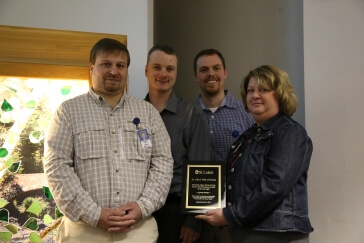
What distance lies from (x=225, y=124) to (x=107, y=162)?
90cm

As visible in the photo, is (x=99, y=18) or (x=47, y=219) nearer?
(x=47, y=219)

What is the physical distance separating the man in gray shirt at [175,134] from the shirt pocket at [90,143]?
0.47 metres

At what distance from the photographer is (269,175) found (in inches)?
70.2

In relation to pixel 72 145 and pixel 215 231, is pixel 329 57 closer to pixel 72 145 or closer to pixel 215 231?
pixel 215 231

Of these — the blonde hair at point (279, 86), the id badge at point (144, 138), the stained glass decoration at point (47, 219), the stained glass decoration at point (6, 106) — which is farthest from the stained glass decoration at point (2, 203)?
the blonde hair at point (279, 86)

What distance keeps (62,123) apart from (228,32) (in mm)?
2246

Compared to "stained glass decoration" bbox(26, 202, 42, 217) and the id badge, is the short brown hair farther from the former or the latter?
"stained glass decoration" bbox(26, 202, 42, 217)

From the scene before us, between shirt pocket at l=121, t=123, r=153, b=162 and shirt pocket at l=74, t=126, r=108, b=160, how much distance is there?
0.31 feet

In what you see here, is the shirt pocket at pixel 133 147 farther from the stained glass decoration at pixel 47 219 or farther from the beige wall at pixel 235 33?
the beige wall at pixel 235 33

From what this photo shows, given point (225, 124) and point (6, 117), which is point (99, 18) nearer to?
point (6, 117)

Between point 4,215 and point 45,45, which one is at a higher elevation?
point 45,45

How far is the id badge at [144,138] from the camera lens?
196 centimetres

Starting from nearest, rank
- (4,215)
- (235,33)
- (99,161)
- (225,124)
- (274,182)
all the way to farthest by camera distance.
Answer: (274,182) → (99,161) → (4,215) → (225,124) → (235,33)

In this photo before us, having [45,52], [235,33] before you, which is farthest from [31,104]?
[235,33]
